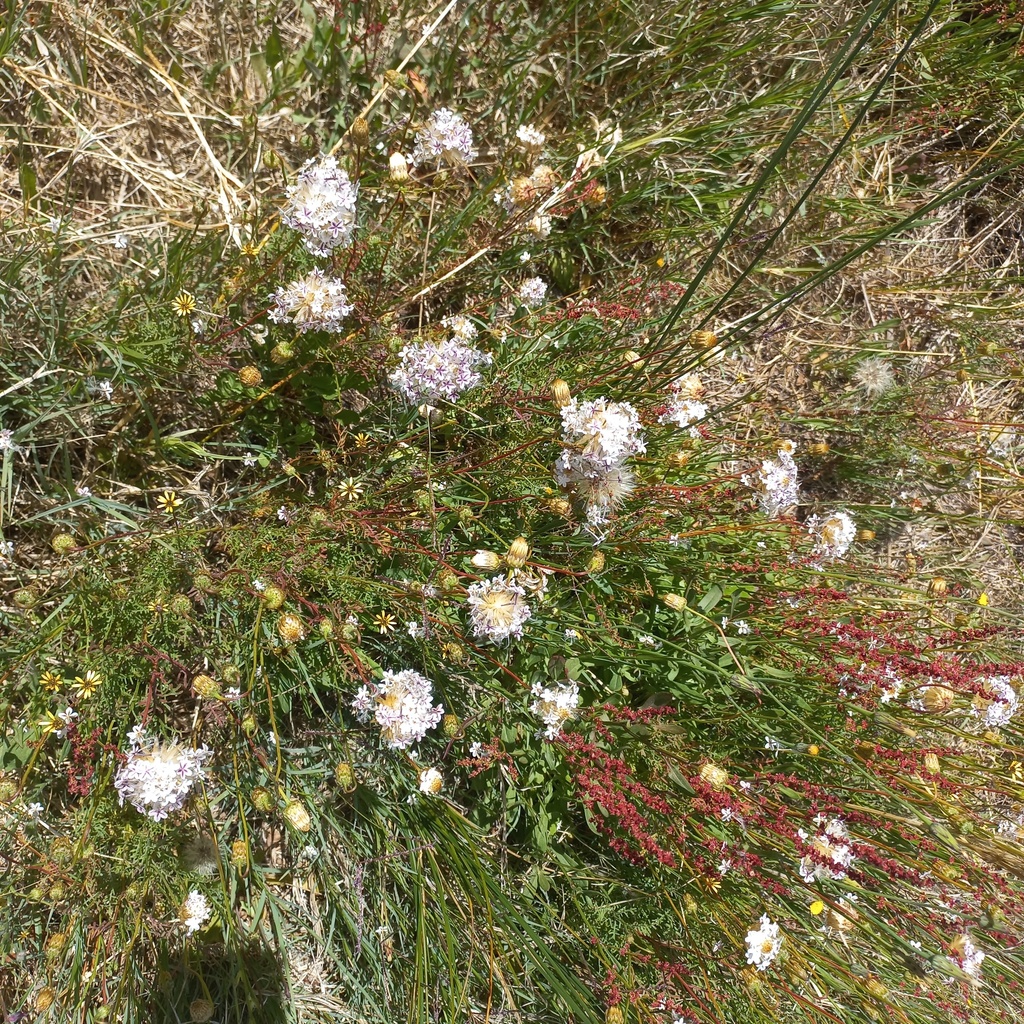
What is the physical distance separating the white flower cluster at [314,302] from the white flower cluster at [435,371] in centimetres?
27

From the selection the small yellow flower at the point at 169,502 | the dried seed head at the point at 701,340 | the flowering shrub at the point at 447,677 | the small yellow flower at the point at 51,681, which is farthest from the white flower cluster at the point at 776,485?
the small yellow flower at the point at 51,681

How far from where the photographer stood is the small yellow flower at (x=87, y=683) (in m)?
2.47

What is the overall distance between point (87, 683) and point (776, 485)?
8.63 ft

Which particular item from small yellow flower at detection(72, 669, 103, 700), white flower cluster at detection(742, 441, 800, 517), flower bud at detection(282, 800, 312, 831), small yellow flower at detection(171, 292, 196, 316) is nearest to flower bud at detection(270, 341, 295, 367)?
small yellow flower at detection(171, 292, 196, 316)

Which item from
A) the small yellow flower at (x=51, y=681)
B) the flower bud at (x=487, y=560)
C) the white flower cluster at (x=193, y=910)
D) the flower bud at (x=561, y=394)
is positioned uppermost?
the flower bud at (x=561, y=394)

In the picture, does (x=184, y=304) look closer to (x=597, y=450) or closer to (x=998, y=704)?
(x=597, y=450)

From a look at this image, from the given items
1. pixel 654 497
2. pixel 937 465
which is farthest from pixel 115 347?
pixel 937 465

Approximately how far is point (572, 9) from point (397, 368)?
1.97 metres

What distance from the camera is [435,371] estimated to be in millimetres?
2588

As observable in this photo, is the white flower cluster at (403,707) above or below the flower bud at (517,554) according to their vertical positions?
below

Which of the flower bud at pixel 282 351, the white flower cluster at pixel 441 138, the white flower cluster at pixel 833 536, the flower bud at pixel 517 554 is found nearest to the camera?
the flower bud at pixel 517 554

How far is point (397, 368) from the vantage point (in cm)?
270

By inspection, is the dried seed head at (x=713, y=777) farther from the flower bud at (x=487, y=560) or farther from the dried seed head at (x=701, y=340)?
the dried seed head at (x=701, y=340)

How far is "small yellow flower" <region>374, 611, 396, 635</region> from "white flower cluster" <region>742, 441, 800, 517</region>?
→ 59.9 inches
